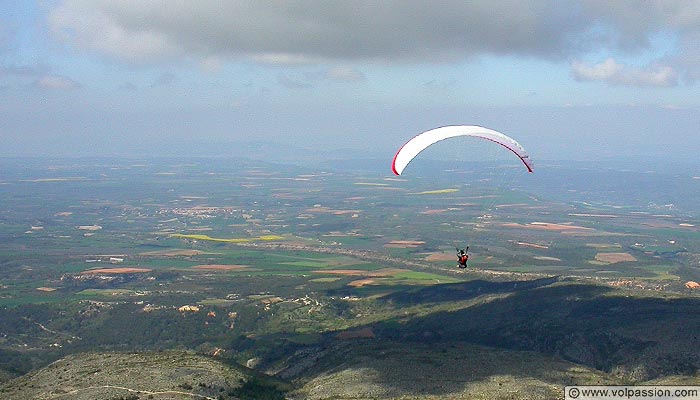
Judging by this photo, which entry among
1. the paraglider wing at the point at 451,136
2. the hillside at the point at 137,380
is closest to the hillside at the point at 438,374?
the hillside at the point at 137,380

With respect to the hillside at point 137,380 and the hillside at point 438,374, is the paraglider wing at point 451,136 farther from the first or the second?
the hillside at point 137,380

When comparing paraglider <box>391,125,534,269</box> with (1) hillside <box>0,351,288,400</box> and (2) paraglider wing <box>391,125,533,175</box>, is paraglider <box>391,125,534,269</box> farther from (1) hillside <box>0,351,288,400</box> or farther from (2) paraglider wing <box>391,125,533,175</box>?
(1) hillside <box>0,351,288,400</box>

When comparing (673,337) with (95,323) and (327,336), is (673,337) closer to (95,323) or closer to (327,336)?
(327,336)

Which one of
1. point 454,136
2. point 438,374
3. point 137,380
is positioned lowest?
point 438,374

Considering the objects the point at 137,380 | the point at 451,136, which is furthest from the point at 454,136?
the point at 137,380

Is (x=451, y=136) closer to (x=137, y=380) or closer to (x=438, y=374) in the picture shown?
(x=438, y=374)

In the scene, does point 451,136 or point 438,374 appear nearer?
point 451,136

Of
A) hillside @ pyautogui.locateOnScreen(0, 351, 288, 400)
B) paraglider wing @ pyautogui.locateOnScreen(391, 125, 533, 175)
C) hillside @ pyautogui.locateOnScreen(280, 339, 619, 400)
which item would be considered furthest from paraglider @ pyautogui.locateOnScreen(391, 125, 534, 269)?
hillside @ pyautogui.locateOnScreen(0, 351, 288, 400)

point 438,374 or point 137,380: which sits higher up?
point 137,380

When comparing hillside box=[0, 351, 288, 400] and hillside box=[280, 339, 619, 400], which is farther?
hillside box=[280, 339, 619, 400]
